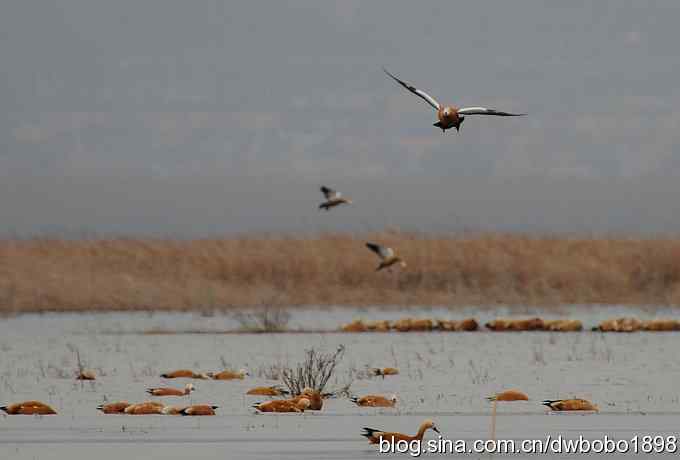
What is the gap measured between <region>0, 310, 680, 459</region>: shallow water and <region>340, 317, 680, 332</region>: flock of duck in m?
0.53

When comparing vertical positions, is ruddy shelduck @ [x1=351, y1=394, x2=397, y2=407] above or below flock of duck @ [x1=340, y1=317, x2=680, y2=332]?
below

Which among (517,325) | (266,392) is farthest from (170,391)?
(517,325)

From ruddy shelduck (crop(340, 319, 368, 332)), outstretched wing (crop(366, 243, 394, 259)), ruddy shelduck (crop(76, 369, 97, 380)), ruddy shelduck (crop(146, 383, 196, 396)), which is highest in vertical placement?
outstretched wing (crop(366, 243, 394, 259))

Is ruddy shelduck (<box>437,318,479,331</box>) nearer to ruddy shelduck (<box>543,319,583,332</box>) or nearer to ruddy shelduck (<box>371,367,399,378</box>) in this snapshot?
ruddy shelduck (<box>543,319,583,332</box>)

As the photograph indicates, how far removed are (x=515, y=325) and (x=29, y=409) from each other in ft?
40.2

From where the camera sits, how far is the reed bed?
29000mm

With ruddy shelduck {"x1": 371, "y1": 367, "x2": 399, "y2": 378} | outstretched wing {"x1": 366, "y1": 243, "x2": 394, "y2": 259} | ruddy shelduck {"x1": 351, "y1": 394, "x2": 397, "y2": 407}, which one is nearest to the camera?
ruddy shelduck {"x1": 351, "y1": 394, "x2": 397, "y2": 407}

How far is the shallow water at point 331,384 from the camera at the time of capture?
10812mm

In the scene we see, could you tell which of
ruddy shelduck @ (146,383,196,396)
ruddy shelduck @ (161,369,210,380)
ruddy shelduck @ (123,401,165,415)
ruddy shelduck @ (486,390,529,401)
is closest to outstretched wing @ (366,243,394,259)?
ruddy shelduck @ (161,369,210,380)

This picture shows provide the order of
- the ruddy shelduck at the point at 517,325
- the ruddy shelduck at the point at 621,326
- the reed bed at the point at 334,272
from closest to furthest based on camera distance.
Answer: the ruddy shelduck at the point at 621,326
the ruddy shelduck at the point at 517,325
the reed bed at the point at 334,272

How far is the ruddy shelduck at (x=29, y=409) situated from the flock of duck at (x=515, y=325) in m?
10.8

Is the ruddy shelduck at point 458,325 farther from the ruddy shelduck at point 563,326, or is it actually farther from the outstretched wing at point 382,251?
the outstretched wing at point 382,251

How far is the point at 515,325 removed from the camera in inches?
915

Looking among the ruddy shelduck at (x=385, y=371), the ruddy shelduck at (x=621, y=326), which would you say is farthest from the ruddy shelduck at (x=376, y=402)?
the ruddy shelduck at (x=621, y=326)
